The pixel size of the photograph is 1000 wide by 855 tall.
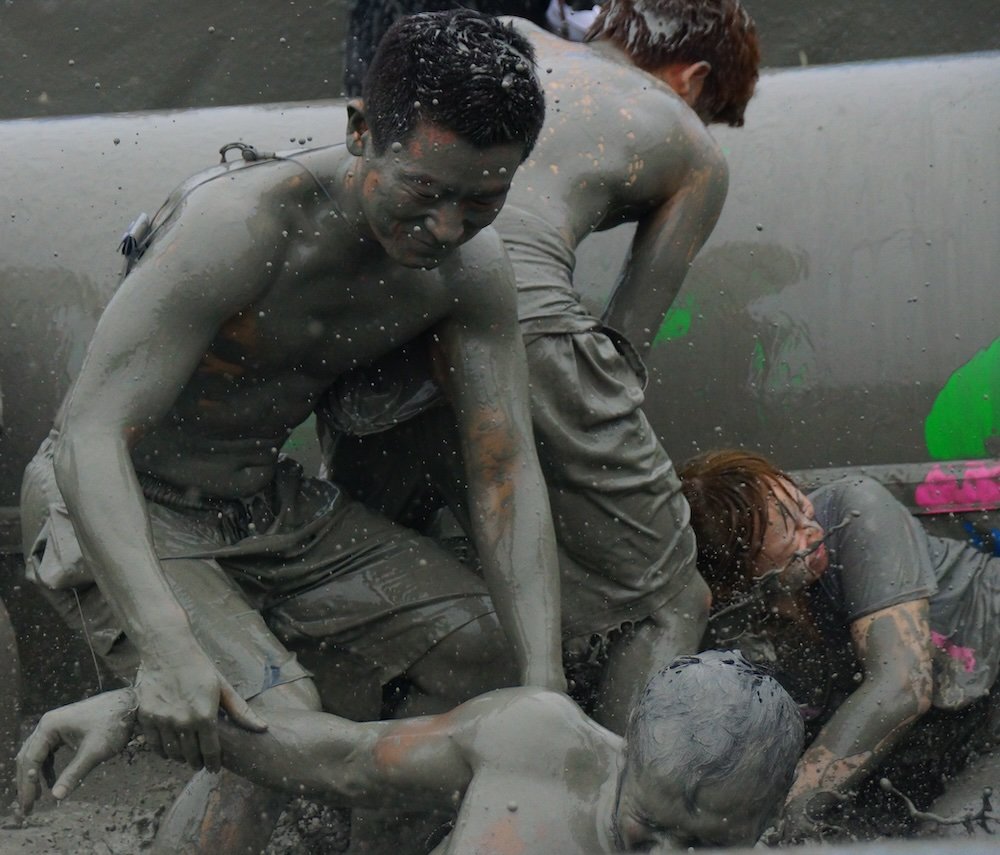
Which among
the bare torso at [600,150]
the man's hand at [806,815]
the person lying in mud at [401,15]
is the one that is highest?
the bare torso at [600,150]

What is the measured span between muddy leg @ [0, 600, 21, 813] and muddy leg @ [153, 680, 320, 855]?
67cm

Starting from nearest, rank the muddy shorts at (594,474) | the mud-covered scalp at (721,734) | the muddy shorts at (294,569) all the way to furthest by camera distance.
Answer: the mud-covered scalp at (721,734)
the muddy shorts at (294,569)
the muddy shorts at (594,474)

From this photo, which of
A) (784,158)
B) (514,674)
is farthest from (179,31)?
(514,674)

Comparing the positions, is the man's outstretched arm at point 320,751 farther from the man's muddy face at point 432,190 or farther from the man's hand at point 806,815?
the man's hand at point 806,815

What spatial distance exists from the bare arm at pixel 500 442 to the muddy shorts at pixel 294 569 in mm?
229

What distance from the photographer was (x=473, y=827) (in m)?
2.44

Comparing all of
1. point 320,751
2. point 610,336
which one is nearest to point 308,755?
point 320,751

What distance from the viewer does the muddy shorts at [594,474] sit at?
11.1 feet

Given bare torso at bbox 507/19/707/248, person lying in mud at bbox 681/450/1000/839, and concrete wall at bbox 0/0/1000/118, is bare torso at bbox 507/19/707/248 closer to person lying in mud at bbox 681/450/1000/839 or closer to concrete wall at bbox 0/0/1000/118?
person lying in mud at bbox 681/450/1000/839

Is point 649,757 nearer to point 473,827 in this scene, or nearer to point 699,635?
point 473,827

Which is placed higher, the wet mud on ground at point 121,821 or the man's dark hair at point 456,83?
the man's dark hair at point 456,83

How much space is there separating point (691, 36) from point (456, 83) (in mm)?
1223

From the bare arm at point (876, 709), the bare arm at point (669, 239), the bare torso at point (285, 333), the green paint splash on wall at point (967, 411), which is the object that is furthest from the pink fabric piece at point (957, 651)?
the bare torso at point (285, 333)

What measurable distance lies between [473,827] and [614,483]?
1125 millimetres
